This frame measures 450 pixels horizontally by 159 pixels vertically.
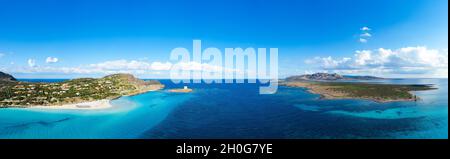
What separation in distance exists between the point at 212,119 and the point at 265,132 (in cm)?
709

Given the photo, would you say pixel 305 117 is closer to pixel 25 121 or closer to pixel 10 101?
pixel 25 121

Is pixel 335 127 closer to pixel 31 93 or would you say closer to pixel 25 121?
pixel 25 121

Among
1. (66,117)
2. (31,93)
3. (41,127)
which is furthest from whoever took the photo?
(31,93)

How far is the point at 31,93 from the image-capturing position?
37062 mm

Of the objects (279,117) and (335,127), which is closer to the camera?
(335,127)

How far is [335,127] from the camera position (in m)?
19.5

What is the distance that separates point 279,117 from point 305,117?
2410 mm
